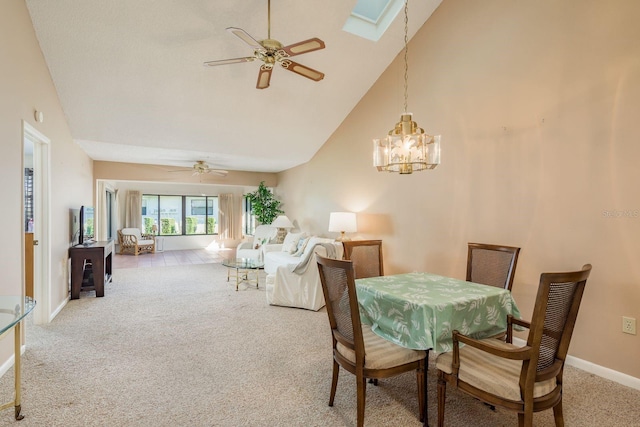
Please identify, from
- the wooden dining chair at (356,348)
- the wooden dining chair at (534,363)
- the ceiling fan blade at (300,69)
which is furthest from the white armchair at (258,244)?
the wooden dining chair at (534,363)

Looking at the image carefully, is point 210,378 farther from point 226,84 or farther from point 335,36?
point 335,36

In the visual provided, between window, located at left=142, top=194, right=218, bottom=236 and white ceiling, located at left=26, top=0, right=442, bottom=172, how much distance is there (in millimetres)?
4413

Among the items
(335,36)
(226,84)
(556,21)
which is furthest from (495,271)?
(226,84)

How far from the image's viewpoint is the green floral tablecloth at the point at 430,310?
1.80m

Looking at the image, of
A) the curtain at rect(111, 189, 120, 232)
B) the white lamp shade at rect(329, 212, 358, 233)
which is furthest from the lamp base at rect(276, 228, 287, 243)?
the curtain at rect(111, 189, 120, 232)

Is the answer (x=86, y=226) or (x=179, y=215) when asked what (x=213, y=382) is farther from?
(x=179, y=215)

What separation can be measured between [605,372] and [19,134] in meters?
5.36

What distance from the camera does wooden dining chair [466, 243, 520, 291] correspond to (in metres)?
2.50

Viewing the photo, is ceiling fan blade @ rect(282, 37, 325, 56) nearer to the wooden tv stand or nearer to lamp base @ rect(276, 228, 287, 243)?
the wooden tv stand

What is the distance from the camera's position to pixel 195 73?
400 cm

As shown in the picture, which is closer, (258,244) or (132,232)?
(258,244)

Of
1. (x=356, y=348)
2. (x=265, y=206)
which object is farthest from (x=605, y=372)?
(x=265, y=206)

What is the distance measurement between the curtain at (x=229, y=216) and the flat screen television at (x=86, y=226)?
5193mm

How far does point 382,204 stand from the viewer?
4.62 m
